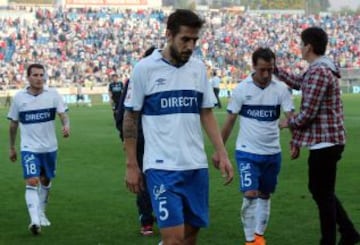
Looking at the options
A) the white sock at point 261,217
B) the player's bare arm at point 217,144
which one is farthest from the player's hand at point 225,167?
the white sock at point 261,217

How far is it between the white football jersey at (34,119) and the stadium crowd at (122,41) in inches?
1495

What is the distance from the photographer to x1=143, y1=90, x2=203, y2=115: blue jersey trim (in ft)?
20.0

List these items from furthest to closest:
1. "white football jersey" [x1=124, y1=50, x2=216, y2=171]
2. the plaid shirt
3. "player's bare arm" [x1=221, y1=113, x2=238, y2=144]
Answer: "player's bare arm" [x1=221, y1=113, x2=238, y2=144] → the plaid shirt → "white football jersey" [x1=124, y1=50, x2=216, y2=171]

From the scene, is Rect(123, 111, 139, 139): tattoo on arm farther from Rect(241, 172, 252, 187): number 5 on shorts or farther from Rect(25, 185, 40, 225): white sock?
Rect(25, 185, 40, 225): white sock

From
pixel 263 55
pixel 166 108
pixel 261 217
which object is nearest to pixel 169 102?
pixel 166 108

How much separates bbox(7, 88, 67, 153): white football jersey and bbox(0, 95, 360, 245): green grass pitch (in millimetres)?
1019

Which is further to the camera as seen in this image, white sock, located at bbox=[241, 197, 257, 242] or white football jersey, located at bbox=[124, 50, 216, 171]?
white sock, located at bbox=[241, 197, 257, 242]

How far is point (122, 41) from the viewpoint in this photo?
190ft

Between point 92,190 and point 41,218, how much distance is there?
303 centimetres

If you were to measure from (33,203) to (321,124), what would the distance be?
392cm

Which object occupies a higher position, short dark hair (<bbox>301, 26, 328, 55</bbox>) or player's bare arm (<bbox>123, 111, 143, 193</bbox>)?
short dark hair (<bbox>301, 26, 328, 55</bbox>)

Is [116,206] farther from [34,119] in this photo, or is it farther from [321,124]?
[321,124]

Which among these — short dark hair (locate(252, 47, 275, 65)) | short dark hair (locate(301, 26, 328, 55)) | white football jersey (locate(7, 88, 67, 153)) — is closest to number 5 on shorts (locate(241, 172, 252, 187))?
short dark hair (locate(252, 47, 275, 65))

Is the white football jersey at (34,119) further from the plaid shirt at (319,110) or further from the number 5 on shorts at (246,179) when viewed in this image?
the plaid shirt at (319,110)
